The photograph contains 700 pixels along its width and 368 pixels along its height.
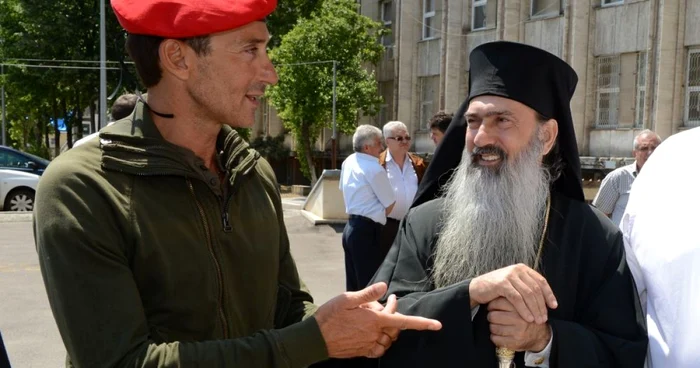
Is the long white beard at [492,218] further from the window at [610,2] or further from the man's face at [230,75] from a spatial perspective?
the window at [610,2]

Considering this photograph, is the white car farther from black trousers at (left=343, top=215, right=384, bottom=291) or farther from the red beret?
the red beret

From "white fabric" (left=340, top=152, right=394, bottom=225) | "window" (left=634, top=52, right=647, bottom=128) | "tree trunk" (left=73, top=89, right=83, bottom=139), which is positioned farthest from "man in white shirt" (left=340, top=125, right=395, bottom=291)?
"tree trunk" (left=73, top=89, right=83, bottom=139)

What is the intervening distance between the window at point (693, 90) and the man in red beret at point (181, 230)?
16632mm

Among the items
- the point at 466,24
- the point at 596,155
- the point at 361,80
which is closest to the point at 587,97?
the point at 596,155

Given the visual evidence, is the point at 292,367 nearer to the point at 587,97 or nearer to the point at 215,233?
the point at 215,233

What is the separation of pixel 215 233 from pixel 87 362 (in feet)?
1.64

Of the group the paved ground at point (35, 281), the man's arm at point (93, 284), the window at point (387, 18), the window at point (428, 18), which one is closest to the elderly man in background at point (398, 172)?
the paved ground at point (35, 281)

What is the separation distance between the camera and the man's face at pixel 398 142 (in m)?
7.80

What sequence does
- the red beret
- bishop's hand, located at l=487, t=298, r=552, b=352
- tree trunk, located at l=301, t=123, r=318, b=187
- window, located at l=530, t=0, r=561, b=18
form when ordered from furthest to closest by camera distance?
tree trunk, located at l=301, t=123, r=318, b=187 → window, located at l=530, t=0, r=561, b=18 → bishop's hand, located at l=487, t=298, r=552, b=352 → the red beret

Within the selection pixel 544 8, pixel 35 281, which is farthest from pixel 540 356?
pixel 544 8

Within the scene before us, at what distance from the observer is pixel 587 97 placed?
1923 cm

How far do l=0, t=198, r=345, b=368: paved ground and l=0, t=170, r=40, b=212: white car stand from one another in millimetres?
1054

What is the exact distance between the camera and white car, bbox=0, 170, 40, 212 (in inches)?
663

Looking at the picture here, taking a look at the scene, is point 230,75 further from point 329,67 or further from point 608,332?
point 329,67
